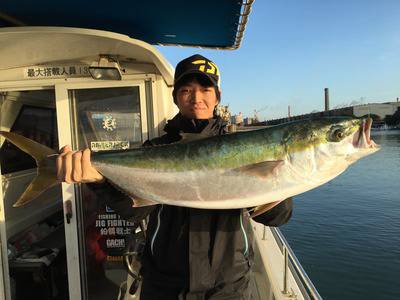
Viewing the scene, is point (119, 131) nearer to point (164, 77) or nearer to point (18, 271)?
point (164, 77)

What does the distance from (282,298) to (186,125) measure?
1.86m

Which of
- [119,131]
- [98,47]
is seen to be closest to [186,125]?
[98,47]

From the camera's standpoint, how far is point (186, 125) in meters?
2.54

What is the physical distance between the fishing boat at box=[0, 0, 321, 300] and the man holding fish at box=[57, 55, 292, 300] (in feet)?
4.21

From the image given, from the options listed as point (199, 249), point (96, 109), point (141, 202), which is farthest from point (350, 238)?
point (141, 202)

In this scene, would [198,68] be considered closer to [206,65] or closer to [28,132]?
[206,65]

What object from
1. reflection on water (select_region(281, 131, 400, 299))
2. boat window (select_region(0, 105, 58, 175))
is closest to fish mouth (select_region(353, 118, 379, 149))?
boat window (select_region(0, 105, 58, 175))

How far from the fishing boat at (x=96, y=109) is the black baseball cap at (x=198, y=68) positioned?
904 millimetres

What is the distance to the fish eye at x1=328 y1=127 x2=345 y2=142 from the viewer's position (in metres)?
2.02

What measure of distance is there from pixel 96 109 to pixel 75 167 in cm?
216

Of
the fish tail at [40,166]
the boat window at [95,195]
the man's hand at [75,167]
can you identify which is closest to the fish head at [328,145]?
the man's hand at [75,167]

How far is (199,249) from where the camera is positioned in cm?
213

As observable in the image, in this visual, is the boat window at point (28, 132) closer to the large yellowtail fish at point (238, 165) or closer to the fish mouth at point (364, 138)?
the large yellowtail fish at point (238, 165)

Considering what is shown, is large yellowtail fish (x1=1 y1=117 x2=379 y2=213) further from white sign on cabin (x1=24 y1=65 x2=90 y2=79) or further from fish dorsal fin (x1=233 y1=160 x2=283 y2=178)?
white sign on cabin (x1=24 y1=65 x2=90 y2=79)
